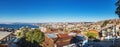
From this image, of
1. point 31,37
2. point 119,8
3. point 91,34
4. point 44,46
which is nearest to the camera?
point 119,8

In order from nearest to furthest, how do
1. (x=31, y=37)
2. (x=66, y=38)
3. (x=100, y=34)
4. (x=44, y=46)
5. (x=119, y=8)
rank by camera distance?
(x=119, y=8)
(x=31, y=37)
(x=44, y=46)
(x=66, y=38)
(x=100, y=34)

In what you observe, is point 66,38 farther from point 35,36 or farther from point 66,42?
point 35,36

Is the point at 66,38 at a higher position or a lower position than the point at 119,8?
lower

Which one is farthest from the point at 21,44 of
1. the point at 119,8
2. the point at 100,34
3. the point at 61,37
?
the point at 100,34

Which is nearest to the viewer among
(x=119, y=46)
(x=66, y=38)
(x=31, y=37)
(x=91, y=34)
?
(x=119, y=46)

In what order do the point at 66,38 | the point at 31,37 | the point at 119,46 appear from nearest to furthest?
the point at 119,46, the point at 31,37, the point at 66,38

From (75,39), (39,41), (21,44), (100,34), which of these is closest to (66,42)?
(75,39)

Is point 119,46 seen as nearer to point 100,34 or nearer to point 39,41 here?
point 39,41

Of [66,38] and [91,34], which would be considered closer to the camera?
[66,38]

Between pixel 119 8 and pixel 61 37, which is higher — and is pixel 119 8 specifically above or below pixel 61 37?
above
